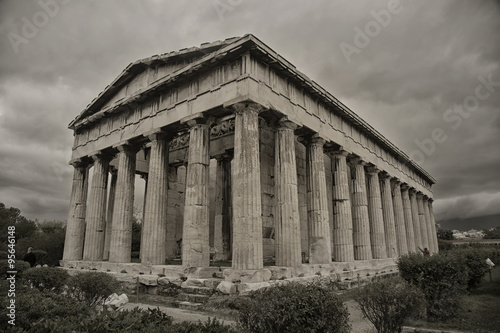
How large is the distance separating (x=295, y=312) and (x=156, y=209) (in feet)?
39.9

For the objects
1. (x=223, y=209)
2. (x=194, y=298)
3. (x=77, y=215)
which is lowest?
(x=194, y=298)

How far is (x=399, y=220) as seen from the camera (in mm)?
26297

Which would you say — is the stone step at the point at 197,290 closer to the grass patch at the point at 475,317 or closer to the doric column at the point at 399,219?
the grass patch at the point at 475,317

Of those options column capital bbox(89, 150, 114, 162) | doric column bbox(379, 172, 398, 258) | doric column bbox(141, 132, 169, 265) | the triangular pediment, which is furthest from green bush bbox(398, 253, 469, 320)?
column capital bbox(89, 150, 114, 162)

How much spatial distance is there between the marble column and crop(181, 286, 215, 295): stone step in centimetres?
327

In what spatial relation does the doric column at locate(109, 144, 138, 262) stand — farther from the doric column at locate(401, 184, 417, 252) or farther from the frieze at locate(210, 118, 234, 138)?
the doric column at locate(401, 184, 417, 252)

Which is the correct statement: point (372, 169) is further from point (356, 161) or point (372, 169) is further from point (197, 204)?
point (197, 204)

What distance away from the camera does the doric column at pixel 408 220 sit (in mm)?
27744

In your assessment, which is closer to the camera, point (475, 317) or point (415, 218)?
point (475, 317)

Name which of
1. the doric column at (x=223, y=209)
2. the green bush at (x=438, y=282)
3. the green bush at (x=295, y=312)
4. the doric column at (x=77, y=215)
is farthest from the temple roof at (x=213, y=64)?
the green bush at (x=295, y=312)

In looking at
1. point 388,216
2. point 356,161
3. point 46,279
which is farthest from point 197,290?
point 388,216

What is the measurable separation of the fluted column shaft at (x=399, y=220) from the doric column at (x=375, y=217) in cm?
444

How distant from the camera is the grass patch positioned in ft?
26.4

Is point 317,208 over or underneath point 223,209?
underneath
